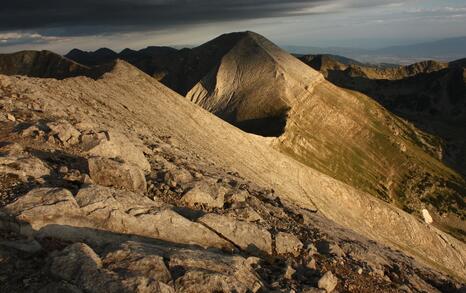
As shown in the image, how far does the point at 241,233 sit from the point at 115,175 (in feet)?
21.1

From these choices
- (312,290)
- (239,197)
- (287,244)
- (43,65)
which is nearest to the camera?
(312,290)

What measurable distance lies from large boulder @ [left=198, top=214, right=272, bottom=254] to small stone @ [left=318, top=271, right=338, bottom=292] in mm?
3278

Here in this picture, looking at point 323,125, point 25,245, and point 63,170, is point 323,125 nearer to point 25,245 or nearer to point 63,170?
point 63,170

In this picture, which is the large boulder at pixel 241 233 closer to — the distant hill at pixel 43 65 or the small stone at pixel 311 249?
the small stone at pixel 311 249

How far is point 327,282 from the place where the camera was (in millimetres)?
18031

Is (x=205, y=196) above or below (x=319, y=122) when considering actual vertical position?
above

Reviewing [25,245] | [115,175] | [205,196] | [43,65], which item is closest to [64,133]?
[115,175]

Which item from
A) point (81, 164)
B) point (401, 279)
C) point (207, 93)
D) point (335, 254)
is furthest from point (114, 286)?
point (207, 93)

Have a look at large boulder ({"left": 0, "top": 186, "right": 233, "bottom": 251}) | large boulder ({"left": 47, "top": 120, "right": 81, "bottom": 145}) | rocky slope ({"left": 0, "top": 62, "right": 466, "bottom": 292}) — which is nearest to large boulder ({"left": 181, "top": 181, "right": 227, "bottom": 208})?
rocky slope ({"left": 0, "top": 62, "right": 466, "bottom": 292})

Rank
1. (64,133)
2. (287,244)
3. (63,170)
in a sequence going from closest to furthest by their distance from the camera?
(63,170), (287,244), (64,133)

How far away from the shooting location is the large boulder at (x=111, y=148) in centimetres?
2414

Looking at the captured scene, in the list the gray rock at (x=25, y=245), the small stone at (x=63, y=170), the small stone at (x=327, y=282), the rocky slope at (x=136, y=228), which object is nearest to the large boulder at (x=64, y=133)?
the rocky slope at (x=136, y=228)

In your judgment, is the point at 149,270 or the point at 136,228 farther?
the point at 136,228

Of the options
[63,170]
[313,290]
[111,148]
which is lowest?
[313,290]
